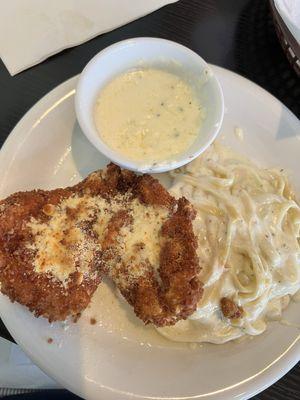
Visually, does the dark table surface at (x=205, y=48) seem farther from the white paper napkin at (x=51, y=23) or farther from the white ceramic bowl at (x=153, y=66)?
the white ceramic bowl at (x=153, y=66)

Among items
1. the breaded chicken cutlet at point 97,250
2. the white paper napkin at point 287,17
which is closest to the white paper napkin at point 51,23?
the white paper napkin at point 287,17

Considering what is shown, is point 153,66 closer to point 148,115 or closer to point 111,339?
point 148,115

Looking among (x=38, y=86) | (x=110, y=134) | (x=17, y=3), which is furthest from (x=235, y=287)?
(x=17, y=3)

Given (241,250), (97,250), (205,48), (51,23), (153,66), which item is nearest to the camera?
(97,250)

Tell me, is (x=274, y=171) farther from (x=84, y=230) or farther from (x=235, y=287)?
(x=84, y=230)

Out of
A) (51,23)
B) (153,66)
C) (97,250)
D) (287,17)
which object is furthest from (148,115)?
(51,23)
